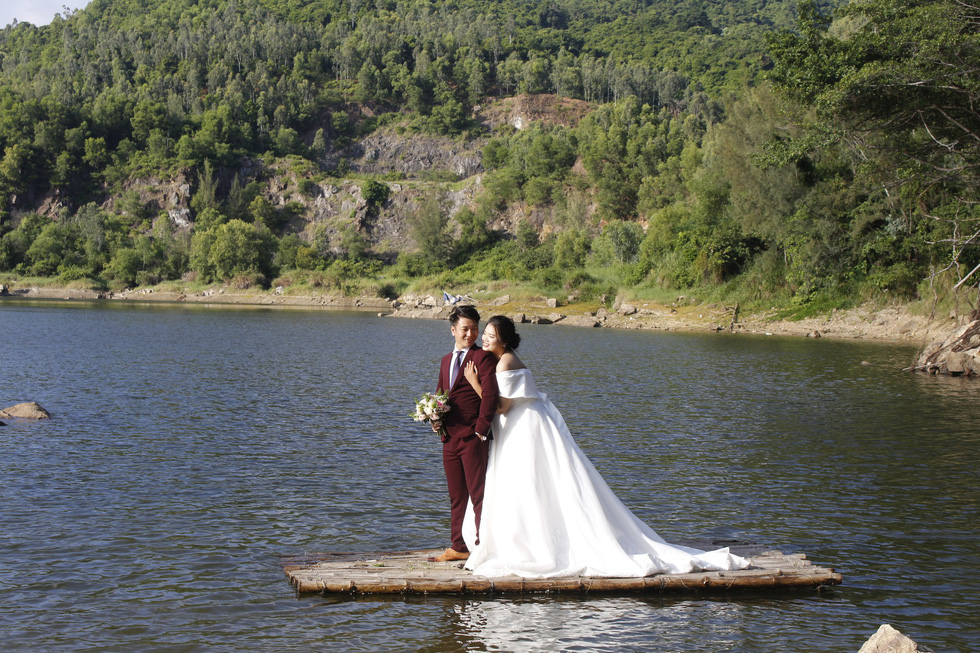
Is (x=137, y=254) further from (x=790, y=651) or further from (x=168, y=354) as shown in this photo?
(x=790, y=651)

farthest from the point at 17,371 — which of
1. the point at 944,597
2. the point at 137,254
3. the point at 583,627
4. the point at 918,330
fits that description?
the point at 137,254

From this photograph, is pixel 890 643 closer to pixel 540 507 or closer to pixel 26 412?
pixel 540 507

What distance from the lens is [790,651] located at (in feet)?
26.0

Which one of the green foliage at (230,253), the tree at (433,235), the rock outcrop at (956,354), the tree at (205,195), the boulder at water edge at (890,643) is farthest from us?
the tree at (205,195)

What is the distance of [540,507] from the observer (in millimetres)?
9008

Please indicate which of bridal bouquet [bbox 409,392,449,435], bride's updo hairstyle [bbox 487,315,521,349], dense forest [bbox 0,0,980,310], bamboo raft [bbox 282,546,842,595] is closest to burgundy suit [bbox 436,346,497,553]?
bridal bouquet [bbox 409,392,449,435]

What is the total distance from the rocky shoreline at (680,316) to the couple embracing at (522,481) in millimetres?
25459

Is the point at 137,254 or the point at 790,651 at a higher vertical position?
the point at 137,254

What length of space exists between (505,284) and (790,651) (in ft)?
279

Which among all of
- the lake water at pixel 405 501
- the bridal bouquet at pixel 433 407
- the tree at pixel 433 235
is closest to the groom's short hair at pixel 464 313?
the bridal bouquet at pixel 433 407

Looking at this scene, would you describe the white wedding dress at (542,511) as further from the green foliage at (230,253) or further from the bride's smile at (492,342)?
the green foliage at (230,253)

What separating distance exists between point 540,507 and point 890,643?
3.65m

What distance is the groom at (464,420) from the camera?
884 cm

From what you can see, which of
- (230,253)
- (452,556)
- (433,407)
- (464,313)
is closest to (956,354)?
(452,556)
